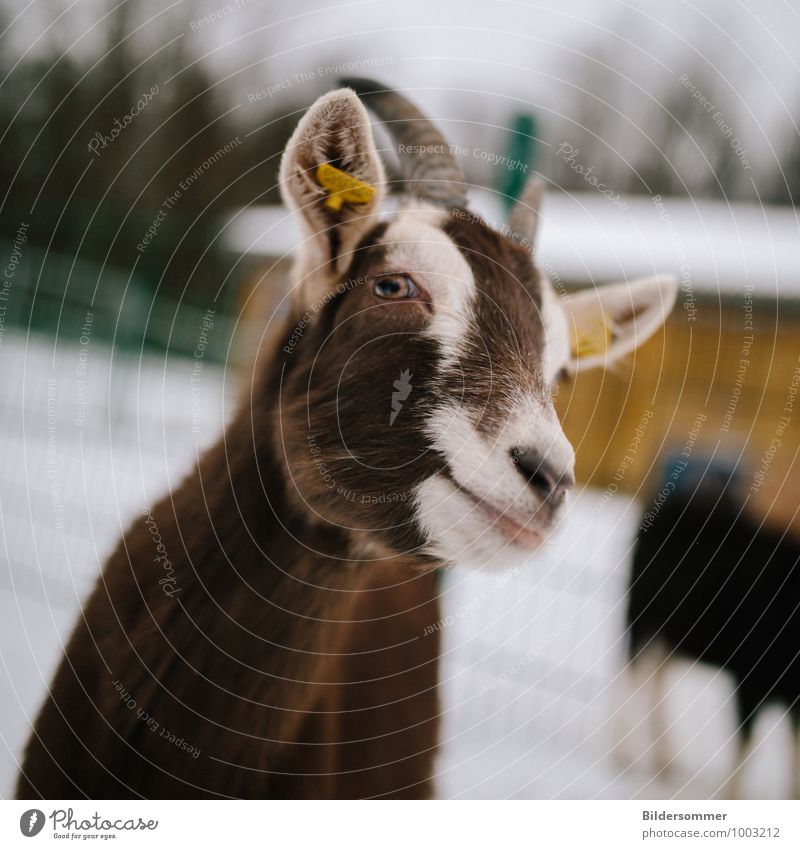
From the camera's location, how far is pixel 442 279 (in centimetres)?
50

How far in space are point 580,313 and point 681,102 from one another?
217 mm

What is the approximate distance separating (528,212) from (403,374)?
6.9 inches

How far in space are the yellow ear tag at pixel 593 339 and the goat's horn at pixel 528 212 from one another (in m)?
0.08

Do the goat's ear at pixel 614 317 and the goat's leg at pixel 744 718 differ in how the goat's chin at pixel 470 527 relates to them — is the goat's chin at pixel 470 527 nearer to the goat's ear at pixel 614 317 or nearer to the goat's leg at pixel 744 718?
the goat's ear at pixel 614 317

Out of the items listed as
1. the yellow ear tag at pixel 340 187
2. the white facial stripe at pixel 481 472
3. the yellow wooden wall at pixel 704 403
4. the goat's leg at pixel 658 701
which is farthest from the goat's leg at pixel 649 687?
the yellow ear tag at pixel 340 187

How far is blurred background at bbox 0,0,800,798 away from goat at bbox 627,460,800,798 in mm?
17

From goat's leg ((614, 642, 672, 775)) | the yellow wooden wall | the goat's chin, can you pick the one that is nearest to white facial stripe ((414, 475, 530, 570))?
the goat's chin

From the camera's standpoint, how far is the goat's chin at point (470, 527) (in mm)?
486

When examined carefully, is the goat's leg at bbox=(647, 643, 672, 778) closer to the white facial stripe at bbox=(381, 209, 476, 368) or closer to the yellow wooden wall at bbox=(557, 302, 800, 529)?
the yellow wooden wall at bbox=(557, 302, 800, 529)

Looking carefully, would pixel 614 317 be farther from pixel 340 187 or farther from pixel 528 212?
pixel 340 187

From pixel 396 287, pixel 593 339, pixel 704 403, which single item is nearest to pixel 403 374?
pixel 396 287

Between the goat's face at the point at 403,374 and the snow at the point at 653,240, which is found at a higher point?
the snow at the point at 653,240

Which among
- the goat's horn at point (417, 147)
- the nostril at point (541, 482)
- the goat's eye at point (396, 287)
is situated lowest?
the nostril at point (541, 482)
